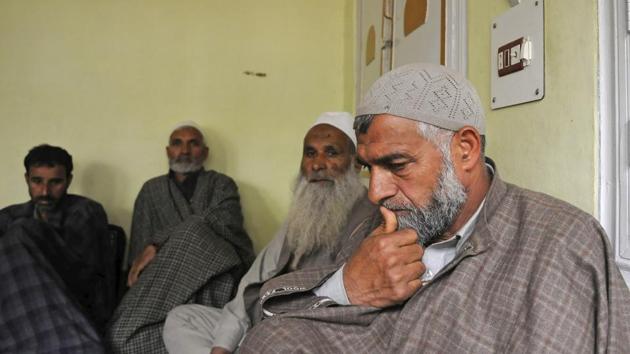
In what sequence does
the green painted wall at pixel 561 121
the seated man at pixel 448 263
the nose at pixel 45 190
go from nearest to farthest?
the seated man at pixel 448 263 → the green painted wall at pixel 561 121 → the nose at pixel 45 190

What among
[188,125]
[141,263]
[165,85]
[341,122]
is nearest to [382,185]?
[341,122]

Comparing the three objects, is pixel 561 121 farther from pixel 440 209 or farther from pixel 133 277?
pixel 133 277

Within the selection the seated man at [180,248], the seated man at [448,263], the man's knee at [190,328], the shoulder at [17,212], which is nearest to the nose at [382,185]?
the seated man at [448,263]

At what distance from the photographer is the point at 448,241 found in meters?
1.12

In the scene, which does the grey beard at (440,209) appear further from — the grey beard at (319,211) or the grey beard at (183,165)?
the grey beard at (183,165)

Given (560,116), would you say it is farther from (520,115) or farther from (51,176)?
(51,176)

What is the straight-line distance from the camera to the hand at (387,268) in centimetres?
106

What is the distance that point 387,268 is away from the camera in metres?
1.07

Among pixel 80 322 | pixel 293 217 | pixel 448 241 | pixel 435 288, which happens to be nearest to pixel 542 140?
pixel 448 241

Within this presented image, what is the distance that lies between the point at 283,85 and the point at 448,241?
2.77 m

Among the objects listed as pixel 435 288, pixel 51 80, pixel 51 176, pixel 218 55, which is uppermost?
pixel 218 55

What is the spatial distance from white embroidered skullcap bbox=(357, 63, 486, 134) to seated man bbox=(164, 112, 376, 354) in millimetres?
615

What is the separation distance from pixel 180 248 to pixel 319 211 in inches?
29.4

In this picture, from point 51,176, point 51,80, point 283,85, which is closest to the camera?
point 51,176
